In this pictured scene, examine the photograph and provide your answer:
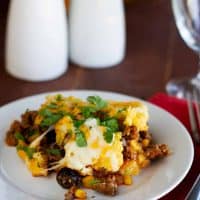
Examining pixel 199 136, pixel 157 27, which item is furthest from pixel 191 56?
pixel 199 136

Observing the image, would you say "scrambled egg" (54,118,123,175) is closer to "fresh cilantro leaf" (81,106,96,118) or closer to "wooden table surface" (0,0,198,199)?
"fresh cilantro leaf" (81,106,96,118)

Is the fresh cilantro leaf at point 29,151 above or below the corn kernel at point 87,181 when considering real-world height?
above

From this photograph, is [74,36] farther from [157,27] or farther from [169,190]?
[169,190]

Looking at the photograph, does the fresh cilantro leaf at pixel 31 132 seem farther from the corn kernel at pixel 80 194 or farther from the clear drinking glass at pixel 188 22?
the clear drinking glass at pixel 188 22

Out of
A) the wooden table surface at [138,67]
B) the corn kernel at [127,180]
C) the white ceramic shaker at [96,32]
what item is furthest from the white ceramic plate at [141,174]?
the white ceramic shaker at [96,32]

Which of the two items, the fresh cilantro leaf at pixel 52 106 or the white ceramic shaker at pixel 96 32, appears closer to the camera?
the fresh cilantro leaf at pixel 52 106

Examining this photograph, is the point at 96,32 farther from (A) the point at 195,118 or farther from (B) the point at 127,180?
(B) the point at 127,180

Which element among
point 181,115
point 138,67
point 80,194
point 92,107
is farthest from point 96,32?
point 80,194
